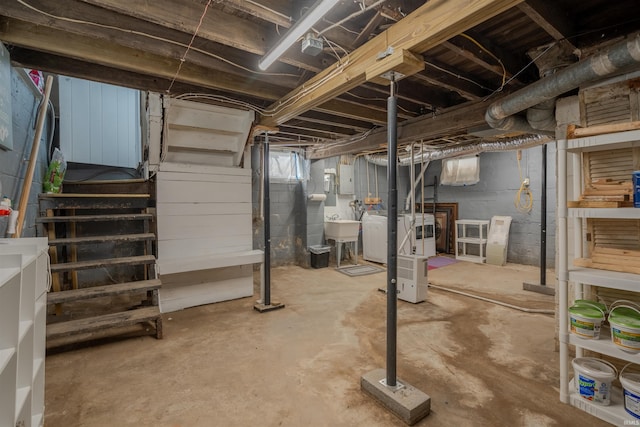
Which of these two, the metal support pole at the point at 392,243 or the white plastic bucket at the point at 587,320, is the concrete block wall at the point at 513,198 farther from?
the metal support pole at the point at 392,243

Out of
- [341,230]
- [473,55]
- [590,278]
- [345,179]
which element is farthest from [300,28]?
[345,179]

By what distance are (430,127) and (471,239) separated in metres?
3.45

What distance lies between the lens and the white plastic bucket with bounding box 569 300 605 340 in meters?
1.50

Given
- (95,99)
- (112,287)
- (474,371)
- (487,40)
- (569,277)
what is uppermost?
(95,99)

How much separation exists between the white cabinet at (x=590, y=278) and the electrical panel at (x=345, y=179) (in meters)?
4.42

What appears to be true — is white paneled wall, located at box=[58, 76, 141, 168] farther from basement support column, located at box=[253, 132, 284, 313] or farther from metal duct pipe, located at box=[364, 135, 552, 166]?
metal duct pipe, located at box=[364, 135, 552, 166]

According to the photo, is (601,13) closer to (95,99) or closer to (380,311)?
(380,311)

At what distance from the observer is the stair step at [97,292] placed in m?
A: 2.28

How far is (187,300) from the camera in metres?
3.37

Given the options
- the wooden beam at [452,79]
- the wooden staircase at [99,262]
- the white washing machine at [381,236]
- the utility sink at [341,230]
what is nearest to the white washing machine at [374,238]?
the white washing machine at [381,236]

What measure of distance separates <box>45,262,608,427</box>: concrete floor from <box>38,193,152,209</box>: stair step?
128 cm

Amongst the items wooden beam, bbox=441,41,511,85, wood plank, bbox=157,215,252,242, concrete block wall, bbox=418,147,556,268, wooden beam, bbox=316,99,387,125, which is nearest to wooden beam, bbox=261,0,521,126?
wooden beam, bbox=441,41,511,85

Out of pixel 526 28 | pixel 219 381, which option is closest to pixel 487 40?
pixel 526 28

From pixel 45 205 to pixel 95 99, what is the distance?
2.03 m
